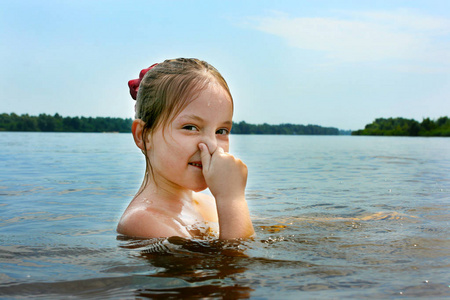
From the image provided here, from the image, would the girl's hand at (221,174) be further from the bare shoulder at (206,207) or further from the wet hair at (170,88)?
the bare shoulder at (206,207)

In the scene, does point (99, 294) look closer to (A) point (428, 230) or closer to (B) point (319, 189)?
(A) point (428, 230)

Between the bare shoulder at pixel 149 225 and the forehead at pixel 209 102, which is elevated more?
the forehead at pixel 209 102

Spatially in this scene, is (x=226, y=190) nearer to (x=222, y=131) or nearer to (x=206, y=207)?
(x=222, y=131)

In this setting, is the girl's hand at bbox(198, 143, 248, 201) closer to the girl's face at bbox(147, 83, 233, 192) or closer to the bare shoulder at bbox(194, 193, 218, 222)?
the girl's face at bbox(147, 83, 233, 192)

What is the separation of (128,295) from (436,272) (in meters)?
1.68

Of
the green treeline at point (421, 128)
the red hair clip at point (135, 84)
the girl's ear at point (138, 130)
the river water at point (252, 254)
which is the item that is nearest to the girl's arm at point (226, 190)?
the river water at point (252, 254)

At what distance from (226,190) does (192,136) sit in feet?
1.43

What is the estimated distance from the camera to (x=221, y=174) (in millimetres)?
3107

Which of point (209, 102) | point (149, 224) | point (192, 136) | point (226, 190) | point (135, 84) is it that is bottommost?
point (149, 224)

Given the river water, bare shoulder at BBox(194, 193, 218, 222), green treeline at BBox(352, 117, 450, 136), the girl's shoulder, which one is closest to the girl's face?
the girl's shoulder

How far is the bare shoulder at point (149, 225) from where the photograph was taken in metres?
3.23

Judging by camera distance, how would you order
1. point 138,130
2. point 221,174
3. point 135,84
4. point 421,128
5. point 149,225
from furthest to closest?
point 421,128
point 135,84
point 138,130
point 149,225
point 221,174

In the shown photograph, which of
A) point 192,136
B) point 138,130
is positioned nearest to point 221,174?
point 192,136

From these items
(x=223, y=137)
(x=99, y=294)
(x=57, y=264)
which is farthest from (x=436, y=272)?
(x=57, y=264)
